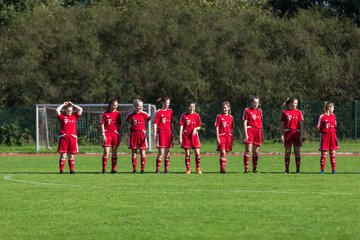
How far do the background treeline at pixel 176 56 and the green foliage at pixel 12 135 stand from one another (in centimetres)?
482

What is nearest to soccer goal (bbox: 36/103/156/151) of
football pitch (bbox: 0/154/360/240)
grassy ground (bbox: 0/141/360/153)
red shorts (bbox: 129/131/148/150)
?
grassy ground (bbox: 0/141/360/153)

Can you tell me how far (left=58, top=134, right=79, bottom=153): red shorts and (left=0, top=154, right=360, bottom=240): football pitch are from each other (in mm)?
1615

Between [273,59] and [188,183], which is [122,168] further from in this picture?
[273,59]

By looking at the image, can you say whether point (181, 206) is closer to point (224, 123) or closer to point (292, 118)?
point (292, 118)

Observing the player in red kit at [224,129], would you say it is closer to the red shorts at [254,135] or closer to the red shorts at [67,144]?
the red shorts at [254,135]

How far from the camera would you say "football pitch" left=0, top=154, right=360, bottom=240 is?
494 inches

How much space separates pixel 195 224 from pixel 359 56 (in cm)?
4634

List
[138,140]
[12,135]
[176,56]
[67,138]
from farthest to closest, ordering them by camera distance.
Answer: [176,56] → [12,135] → [138,140] → [67,138]

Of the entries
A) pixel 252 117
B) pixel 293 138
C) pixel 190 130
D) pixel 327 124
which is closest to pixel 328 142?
pixel 327 124

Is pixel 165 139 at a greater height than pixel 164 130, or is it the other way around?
pixel 164 130

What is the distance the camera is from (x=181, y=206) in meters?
15.6

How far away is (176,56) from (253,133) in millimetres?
33165

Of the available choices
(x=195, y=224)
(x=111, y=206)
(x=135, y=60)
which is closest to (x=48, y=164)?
(x=111, y=206)

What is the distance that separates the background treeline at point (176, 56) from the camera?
57344 millimetres
